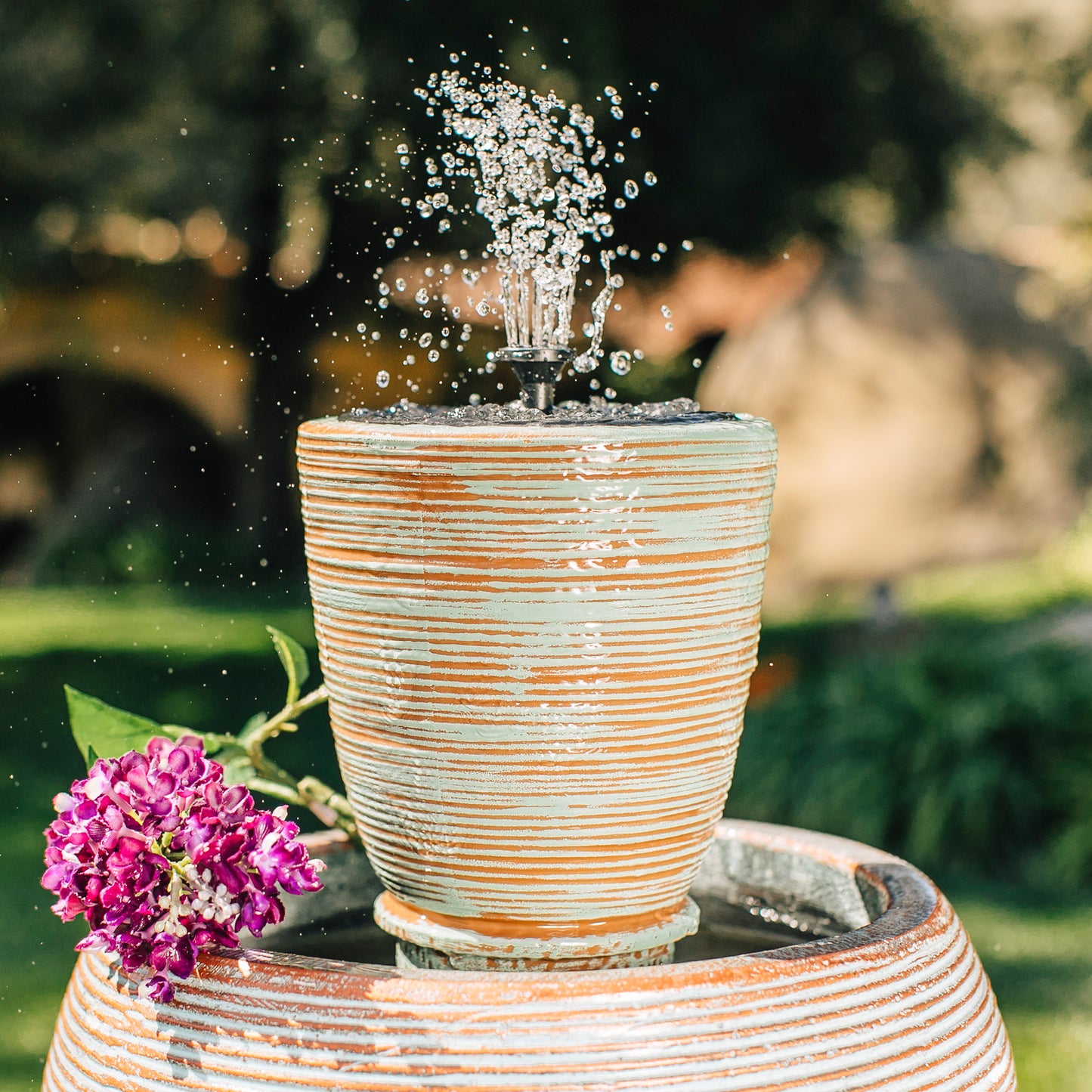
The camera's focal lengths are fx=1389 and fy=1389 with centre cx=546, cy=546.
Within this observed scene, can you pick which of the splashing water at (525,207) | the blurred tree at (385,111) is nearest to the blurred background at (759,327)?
the blurred tree at (385,111)

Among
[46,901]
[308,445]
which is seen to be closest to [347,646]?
[308,445]

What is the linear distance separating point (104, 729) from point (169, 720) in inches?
235

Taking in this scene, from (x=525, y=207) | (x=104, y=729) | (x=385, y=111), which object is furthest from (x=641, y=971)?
(x=385, y=111)

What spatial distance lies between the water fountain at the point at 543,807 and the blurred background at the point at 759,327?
2674 millimetres

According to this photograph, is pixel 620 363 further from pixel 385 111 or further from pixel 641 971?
pixel 385 111

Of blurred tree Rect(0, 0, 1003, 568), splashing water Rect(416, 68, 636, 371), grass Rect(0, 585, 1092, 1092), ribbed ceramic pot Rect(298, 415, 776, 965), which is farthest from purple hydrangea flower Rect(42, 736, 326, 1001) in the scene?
blurred tree Rect(0, 0, 1003, 568)

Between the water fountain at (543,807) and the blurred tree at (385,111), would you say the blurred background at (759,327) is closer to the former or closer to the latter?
the blurred tree at (385,111)

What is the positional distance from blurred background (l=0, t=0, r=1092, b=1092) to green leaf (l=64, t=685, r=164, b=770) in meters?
2.59

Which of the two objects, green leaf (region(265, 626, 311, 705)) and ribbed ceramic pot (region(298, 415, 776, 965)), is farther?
green leaf (region(265, 626, 311, 705))

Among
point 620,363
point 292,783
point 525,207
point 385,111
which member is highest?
point 385,111

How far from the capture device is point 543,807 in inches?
67.4

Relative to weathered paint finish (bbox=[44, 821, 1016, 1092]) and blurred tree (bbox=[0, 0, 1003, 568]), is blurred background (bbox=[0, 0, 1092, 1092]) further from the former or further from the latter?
weathered paint finish (bbox=[44, 821, 1016, 1092])

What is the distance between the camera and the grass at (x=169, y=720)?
4156 millimetres

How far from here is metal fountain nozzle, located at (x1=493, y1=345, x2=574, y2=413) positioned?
1928 mm
